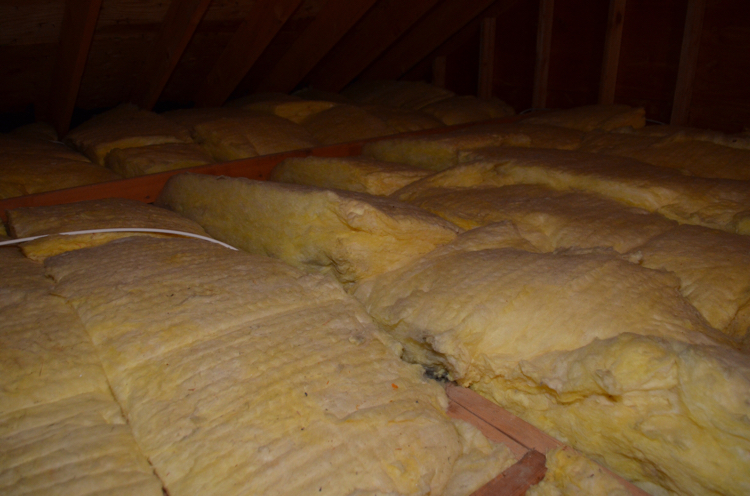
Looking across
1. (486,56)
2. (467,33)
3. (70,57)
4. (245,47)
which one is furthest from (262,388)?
(467,33)

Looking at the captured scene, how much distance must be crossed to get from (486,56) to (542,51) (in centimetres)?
Answer: 62

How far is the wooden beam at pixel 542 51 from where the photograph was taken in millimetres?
4406

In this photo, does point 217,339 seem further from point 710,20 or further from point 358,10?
point 710,20

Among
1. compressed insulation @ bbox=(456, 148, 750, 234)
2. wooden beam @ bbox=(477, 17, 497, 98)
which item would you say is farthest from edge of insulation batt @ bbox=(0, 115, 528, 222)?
wooden beam @ bbox=(477, 17, 497, 98)

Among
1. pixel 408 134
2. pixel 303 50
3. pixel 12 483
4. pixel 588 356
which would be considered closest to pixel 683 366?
pixel 588 356

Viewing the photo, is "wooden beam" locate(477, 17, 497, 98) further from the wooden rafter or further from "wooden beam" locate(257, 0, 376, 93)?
"wooden beam" locate(257, 0, 376, 93)

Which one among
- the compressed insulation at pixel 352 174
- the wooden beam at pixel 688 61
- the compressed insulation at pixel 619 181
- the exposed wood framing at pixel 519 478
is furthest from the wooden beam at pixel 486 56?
the exposed wood framing at pixel 519 478

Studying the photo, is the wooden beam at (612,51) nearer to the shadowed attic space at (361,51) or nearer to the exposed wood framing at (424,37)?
the shadowed attic space at (361,51)

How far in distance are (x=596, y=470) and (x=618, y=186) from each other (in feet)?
4.84

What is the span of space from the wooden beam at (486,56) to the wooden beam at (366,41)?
0.88 m

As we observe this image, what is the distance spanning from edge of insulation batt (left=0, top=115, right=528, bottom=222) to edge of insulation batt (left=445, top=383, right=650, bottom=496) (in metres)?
1.92

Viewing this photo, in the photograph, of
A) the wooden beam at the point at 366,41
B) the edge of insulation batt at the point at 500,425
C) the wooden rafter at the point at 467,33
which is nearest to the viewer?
the edge of insulation batt at the point at 500,425

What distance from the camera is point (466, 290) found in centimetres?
160

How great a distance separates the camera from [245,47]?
3.67 meters
